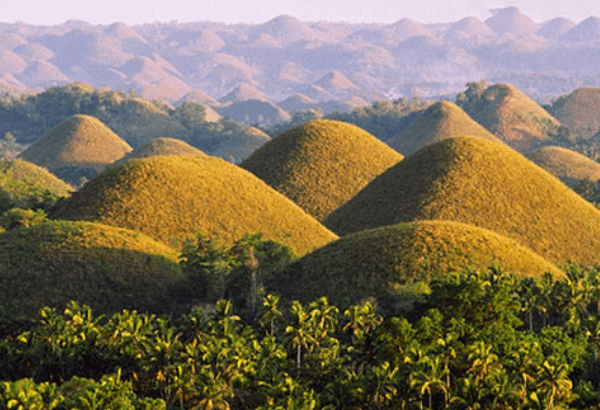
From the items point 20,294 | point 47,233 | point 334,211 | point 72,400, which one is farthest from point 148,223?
point 72,400

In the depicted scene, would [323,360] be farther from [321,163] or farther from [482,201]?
[321,163]

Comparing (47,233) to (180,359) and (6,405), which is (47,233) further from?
(6,405)

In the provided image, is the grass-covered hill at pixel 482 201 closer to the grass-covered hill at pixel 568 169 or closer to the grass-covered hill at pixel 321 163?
the grass-covered hill at pixel 321 163

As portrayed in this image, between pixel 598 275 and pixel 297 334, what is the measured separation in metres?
31.4

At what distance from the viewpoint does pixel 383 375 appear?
158 ft

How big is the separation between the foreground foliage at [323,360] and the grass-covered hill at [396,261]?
11.1m

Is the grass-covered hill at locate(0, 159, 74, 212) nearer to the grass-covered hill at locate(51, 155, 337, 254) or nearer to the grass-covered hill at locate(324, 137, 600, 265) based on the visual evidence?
the grass-covered hill at locate(51, 155, 337, 254)

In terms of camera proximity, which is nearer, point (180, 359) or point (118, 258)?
point (180, 359)

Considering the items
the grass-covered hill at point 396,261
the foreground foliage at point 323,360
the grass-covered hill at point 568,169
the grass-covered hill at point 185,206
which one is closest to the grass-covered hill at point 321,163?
the grass-covered hill at point 185,206

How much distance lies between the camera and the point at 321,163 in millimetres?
141375

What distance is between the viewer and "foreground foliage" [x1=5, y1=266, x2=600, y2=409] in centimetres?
4706

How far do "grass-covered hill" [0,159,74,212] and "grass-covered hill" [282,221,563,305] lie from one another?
45.6 meters

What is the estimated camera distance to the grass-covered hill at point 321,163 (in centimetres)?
13325

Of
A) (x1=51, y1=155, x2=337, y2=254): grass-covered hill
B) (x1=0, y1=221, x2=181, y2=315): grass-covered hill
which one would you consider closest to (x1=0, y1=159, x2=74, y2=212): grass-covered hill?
(x1=51, y1=155, x2=337, y2=254): grass-covered hill
